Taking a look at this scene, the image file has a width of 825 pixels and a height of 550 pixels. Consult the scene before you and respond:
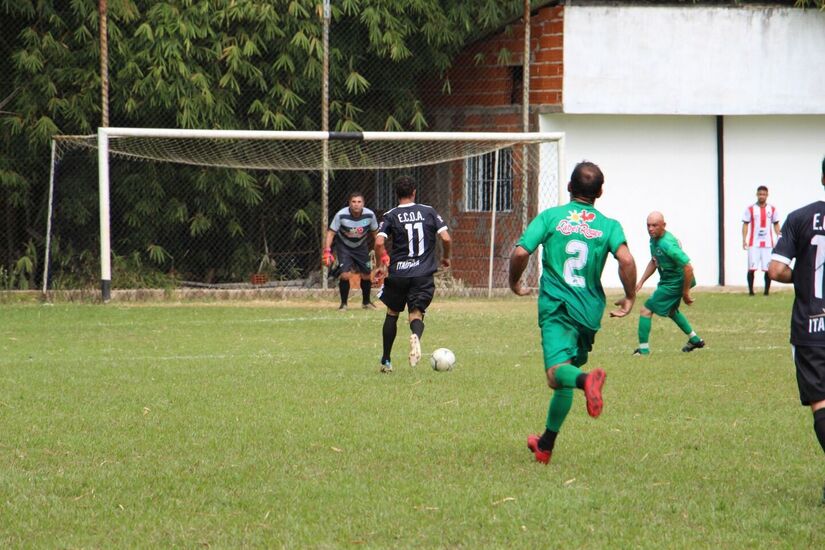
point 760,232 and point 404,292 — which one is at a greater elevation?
point 760,232

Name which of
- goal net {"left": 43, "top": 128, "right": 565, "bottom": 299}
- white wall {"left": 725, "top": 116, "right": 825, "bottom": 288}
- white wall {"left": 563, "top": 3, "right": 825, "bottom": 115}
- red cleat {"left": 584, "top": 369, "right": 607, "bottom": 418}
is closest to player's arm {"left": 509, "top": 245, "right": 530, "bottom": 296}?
red cleat {"left": 584, "top": 369, "right": 607, "bottom": 418}

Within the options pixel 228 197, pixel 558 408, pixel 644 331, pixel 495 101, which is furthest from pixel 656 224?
pixel 495 101

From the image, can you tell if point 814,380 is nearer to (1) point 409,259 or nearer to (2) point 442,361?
(2) point 442,361

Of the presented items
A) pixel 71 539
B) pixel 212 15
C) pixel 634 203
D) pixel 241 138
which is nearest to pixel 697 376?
pixel 71 539

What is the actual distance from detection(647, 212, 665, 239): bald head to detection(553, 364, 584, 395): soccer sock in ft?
21.3

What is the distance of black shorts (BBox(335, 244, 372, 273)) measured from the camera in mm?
19641

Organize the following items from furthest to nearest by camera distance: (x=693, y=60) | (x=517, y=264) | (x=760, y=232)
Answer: (x=693, y=60), (x=760, y=232), (x=517, y=264)

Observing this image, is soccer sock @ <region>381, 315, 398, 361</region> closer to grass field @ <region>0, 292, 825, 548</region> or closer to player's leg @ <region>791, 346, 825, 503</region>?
grass field @ <region>0, 292, 825, 548</region>

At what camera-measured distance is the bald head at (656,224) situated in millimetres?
13656

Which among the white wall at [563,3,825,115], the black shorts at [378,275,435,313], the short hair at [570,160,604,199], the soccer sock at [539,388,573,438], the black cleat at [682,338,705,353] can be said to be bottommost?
the black cleat at [682,338,705,353]

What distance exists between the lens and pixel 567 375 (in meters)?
7.29

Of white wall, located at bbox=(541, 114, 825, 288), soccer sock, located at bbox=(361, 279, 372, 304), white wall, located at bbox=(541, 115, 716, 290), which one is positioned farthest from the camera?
white wall, located at bbox=(541, 114, 825, 288)

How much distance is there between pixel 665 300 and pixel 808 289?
25.4ft

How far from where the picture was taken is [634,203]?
84.5 ft
